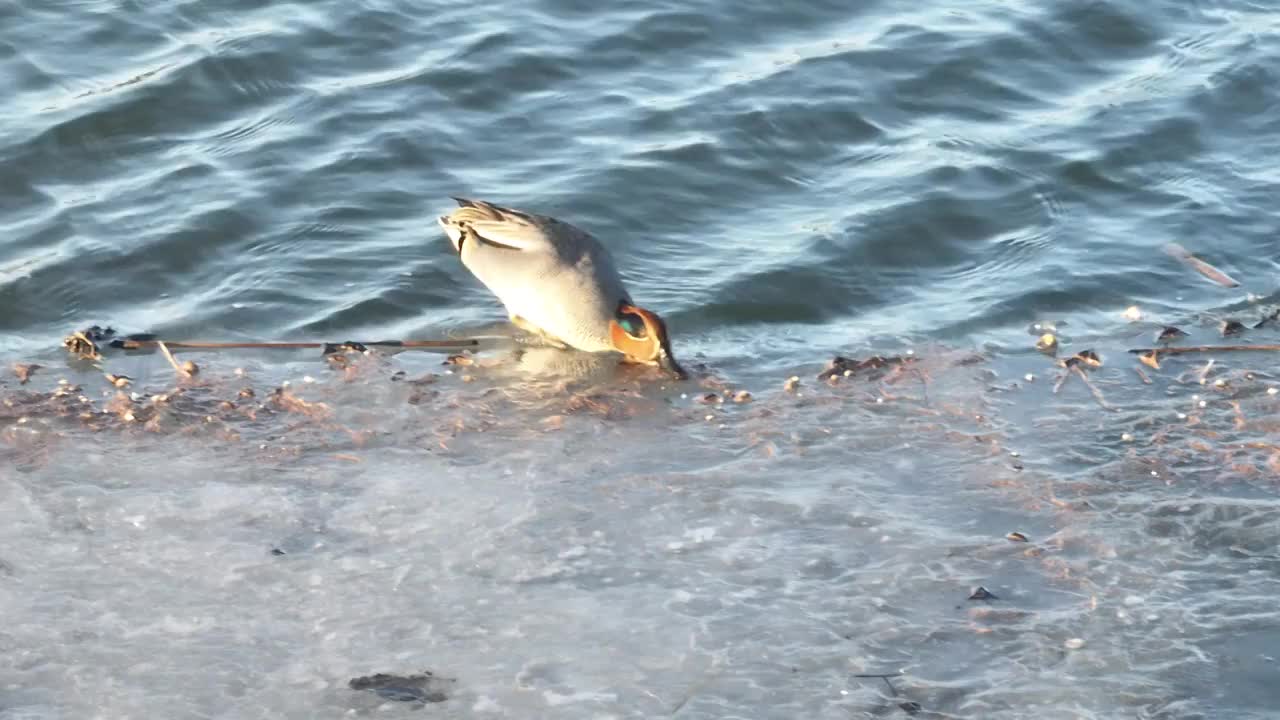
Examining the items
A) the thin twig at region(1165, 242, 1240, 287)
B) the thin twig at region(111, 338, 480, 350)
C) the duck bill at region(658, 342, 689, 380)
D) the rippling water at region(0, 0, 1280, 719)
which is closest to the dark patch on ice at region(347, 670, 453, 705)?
the rippling water at region(0, 0, 1280, 719)

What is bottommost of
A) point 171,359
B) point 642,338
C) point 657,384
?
point 657,384

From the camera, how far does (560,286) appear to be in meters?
7.49

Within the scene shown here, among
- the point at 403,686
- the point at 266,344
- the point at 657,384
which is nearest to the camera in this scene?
the point at 403,686

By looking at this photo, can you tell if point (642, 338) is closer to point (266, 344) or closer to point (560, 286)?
point (560, 286)

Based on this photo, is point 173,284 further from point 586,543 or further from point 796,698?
point 796,698

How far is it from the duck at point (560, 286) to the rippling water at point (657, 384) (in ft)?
0.84

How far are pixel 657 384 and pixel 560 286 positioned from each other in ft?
2.19

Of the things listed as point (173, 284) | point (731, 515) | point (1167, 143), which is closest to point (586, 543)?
point (731, 515)

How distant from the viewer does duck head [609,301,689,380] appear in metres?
7.23

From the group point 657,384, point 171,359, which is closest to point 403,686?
point 657,384

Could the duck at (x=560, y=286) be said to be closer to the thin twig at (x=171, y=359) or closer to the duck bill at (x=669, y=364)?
the duck bill at (x=669, y=364)

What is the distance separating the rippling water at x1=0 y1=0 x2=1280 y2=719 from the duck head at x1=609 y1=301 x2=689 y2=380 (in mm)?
202

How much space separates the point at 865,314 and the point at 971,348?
69 cm

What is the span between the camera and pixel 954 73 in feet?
36.7
